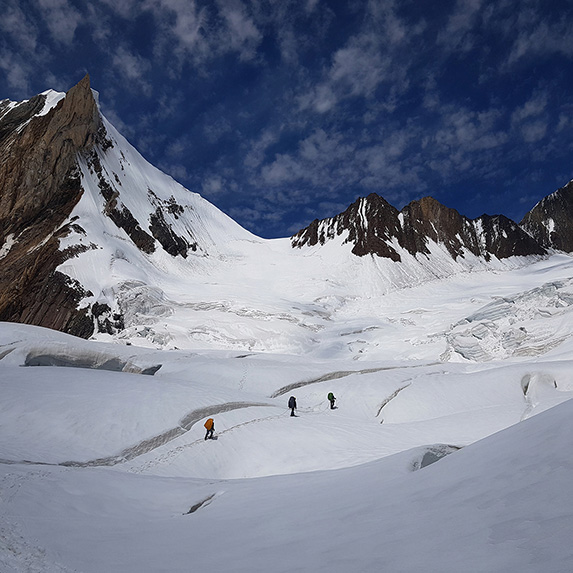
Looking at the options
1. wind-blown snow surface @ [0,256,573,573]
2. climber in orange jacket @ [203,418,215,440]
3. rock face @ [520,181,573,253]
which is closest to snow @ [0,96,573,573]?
wind-blown snow surface @ [0,256,573,573]

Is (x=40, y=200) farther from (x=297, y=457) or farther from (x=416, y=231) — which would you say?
(x=416, y=231)

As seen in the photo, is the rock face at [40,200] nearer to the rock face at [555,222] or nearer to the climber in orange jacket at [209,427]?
the climber in orange jacket at [209,427]

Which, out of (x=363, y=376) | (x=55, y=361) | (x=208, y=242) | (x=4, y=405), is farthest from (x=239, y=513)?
(x=208, y=242)

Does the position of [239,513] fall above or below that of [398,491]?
below

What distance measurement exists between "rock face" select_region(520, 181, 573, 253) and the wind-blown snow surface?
9911 centimetres

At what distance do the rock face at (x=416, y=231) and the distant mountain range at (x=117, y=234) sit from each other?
319 millimetres

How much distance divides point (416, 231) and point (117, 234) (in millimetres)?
60729

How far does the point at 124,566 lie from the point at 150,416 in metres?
10.2

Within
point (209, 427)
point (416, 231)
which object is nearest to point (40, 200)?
point (209, 427)

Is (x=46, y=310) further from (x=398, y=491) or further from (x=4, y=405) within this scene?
→ (x=398, y=491)

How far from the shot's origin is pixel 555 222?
11169 centimetres

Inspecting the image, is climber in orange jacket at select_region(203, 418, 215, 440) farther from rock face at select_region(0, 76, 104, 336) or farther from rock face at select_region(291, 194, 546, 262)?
rock face at select_region(291, 194, 546, 262)

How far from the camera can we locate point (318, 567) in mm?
2898

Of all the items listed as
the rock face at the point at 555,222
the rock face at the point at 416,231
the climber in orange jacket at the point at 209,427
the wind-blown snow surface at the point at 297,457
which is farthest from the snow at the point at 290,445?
the rock face at the point at 555,222
